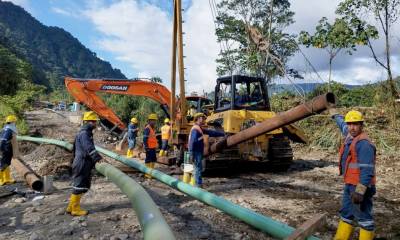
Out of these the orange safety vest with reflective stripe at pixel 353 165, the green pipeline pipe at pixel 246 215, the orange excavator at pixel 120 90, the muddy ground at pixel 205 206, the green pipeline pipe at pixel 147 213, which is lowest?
the muddy ground at pixel 205 206

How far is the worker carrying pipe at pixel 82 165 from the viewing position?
6266 mm

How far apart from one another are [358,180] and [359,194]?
0.98 feet

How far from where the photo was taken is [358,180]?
184 inches

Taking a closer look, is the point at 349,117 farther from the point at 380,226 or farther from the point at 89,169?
the point at 89,169

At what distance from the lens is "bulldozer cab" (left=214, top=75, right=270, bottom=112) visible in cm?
988

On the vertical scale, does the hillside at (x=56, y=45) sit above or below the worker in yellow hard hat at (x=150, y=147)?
above

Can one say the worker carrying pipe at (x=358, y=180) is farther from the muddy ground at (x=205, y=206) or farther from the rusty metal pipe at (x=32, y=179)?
the rusty metal pipe at (x=32, y=179)

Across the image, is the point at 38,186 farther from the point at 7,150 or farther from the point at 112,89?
the point at 112,89

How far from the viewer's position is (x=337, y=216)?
6.11 metres

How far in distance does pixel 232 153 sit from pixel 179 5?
430 centimetres

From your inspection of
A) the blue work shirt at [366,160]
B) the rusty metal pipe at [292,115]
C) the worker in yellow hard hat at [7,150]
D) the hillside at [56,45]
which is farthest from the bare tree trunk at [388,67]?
the hillside at [56,45]

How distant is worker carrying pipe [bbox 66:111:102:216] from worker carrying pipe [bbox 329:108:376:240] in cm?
368

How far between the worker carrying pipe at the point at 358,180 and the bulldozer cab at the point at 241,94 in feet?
16.7

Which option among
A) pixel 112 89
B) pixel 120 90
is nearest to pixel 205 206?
pixel 120 90
